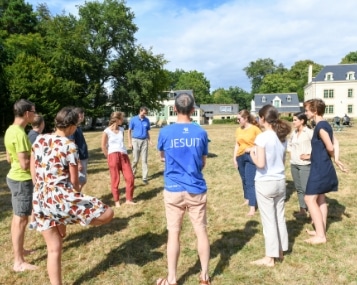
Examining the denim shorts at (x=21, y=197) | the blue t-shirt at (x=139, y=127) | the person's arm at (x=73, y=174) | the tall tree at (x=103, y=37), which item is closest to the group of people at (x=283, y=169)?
the person's arm at (x=73, y=174)

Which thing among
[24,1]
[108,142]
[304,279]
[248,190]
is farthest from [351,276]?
[24,1]

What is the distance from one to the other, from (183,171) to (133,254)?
6.43 feet

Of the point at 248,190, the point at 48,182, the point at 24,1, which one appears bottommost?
the point at 248,190

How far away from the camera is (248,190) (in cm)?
650

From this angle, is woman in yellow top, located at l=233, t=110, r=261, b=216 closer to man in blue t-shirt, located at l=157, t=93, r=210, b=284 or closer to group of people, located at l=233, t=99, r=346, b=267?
group of people, located at l=233, t=99, r=346, b=267

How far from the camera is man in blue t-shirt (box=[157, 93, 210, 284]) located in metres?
3.46

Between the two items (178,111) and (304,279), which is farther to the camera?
(304,279)

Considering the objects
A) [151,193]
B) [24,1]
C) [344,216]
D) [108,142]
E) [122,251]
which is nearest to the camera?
[122,251]

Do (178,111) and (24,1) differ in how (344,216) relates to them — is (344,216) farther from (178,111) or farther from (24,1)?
(24,1)

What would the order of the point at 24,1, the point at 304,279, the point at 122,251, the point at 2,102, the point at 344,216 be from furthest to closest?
the point at 24,1 → the point at 2,102 → the point at 344,216 → the point at 122,251 → the point at 304,279

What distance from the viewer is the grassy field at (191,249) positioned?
402 cm

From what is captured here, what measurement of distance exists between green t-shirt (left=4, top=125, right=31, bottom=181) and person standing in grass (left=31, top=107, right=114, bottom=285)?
0.83 metres

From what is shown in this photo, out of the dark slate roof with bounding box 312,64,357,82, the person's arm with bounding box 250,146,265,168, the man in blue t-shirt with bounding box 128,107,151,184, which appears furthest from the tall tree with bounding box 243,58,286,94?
the person's arm with bounding box 250,146,265,168

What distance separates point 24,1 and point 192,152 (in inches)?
1992
